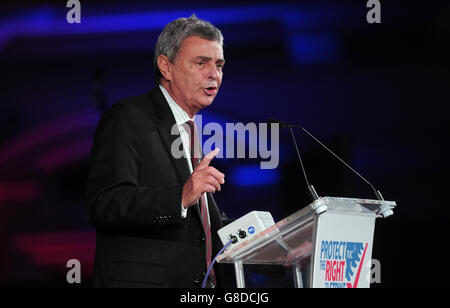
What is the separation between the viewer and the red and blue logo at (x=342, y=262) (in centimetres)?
141

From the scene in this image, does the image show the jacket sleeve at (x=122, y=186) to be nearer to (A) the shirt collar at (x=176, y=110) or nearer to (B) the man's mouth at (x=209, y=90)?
(A) the shirt collar at (x=176, y=110)

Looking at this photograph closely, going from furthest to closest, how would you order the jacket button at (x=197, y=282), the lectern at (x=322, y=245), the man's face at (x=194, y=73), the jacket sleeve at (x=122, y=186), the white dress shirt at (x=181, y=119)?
the man's face at (x=194, y=73), the white dress shirt at (x=181, y=119), the jacket button at (x=197, y=282), the jacket sleeve at (x=122, y=186), the lectern at (x=322, y=245)

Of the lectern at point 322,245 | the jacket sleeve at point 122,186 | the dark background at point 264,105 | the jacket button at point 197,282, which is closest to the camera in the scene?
the lectern at point 322,245

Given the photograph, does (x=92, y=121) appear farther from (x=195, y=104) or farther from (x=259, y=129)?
(x=195, y=104)

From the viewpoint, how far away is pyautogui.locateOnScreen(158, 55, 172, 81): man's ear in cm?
208

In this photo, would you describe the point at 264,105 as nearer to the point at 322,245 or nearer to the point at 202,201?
the point at 202,201

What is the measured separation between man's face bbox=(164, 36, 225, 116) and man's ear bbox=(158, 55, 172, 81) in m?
0.01

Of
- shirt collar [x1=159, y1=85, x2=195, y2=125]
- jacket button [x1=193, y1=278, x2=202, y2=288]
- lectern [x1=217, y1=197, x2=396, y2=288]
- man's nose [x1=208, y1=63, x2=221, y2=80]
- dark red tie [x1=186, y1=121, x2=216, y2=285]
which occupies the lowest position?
jacket button [x1=193, y1=278, x2=202, y2=288]

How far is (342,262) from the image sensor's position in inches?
57.0

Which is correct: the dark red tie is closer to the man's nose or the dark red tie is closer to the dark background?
the man's nose

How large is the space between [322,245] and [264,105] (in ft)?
9.39

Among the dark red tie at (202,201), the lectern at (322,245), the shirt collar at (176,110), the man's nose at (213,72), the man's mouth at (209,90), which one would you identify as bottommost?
the lectern at (322,245)

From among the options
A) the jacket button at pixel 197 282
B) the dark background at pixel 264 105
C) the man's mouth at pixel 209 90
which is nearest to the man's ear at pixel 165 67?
the man's mouth at pixel 209 90

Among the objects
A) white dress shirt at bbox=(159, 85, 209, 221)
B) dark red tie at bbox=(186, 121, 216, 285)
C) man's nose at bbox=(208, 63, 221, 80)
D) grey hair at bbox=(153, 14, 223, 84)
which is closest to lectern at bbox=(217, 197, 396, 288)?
dark red tie at bbox=(186, 121, 216, 285)
